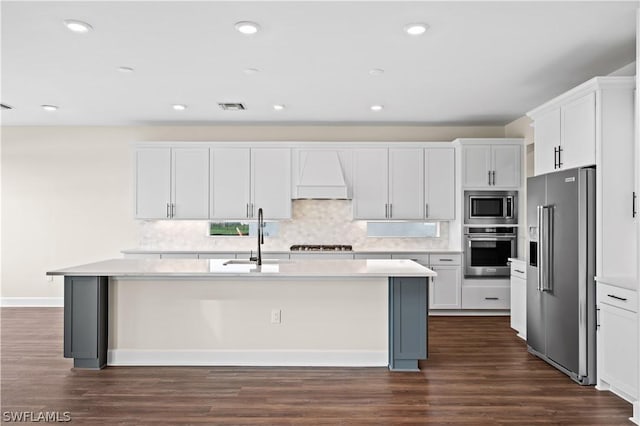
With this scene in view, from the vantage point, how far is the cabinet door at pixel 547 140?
13.4ft

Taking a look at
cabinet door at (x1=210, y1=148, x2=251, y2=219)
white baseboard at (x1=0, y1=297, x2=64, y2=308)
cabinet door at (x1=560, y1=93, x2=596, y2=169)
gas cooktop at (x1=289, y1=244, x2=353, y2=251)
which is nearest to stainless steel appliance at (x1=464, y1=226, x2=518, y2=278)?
gas cooktop at (x1=289, y1=244, x2=353, y2=251)

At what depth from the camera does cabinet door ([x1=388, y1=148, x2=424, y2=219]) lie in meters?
6.37

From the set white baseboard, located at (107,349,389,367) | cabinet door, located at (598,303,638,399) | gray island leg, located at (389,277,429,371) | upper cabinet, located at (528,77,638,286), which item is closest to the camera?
cabinet door, located at (598,303,638,399)

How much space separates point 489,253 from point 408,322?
2.69 m

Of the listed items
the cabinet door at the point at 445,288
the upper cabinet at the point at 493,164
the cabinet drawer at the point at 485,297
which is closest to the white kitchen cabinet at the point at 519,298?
the cabinet drawer at the point at 485,297

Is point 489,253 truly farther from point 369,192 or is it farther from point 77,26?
point 77,26

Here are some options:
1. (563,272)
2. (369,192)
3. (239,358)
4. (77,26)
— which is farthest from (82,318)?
(563,272)

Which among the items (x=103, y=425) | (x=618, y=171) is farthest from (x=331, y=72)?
(x=103, y=425)

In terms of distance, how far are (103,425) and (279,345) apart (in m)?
1.52

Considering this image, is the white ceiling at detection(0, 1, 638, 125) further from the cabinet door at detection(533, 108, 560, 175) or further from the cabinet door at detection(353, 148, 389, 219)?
the cabinet door at detection(353, 148, 389, 219)

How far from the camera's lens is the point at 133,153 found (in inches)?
251

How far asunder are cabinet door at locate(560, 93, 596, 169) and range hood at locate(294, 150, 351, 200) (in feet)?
9.50

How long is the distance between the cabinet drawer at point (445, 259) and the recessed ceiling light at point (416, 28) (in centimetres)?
342

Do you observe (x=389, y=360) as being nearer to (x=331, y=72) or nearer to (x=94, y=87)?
(x=331, y=72)
